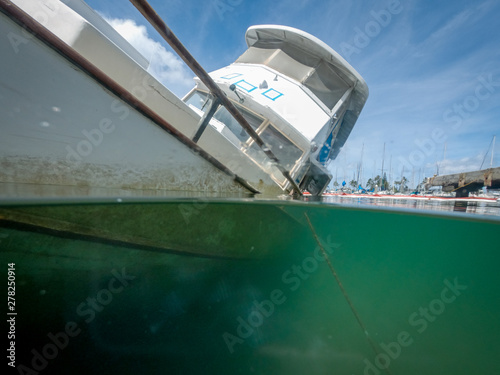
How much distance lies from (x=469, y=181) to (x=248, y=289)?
1316 centimetres

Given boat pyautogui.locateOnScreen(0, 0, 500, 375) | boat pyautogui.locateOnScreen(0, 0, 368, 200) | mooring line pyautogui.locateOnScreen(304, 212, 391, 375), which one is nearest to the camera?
boat pyautogui.locateOnScreen(0, 0, 368, 200)

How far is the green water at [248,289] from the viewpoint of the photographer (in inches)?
99.6

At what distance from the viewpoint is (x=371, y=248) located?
13.4ft

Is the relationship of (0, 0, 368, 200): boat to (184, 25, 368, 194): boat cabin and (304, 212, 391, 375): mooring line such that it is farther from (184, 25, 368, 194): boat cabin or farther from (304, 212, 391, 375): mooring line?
(184, 25, 368, 194): boat cabin

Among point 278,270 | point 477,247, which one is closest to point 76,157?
point 278,270

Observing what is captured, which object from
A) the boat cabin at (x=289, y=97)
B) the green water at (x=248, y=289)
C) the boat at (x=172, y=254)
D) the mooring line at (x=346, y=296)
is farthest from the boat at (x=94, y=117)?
the boat cabin at (x=289, y=97)

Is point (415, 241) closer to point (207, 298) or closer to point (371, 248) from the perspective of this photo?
point (371, 248)

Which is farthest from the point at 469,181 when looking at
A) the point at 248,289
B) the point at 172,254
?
the point at 172,254

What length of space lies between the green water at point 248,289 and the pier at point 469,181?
9598 millimetres

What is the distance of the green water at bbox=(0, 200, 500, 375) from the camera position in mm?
2529

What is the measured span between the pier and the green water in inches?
378

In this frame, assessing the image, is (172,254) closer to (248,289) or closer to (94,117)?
(248,289)

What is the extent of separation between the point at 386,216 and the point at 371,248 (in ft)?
2.31

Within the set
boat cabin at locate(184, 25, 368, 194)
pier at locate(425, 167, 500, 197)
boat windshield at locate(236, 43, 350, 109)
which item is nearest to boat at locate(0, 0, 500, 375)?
boat cabin at locate(184, 25, 368, 194)
